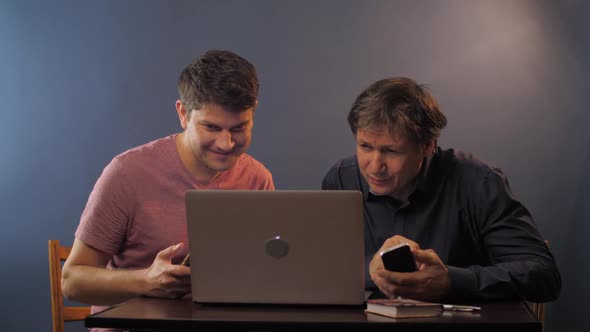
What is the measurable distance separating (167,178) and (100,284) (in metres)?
0.39

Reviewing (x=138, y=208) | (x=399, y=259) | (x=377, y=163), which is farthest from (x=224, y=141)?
(x=399, y=259)

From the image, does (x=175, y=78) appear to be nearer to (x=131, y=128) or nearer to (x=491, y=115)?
(x=131, y=128)

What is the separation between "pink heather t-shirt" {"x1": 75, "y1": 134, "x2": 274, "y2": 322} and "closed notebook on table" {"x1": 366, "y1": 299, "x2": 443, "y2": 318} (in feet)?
2.61

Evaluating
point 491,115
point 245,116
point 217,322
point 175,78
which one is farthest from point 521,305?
point 175,78

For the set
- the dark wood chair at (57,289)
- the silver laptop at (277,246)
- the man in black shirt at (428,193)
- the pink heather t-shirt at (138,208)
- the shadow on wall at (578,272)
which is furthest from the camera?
the shadow on wall at (578,272)

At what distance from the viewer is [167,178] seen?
2248 millimetres

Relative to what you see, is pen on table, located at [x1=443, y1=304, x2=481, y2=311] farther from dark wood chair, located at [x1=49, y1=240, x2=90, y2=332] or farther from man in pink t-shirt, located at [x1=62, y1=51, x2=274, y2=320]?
dark wood chair, located at [x1=49, y1=240, x2=90, y2=332]

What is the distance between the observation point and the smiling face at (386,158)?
6.97 ft

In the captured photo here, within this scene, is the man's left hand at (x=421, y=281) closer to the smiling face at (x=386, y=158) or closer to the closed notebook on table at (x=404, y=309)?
the closed notebook on table at (x=404, y=309)

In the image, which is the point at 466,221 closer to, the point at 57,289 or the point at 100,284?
the point at 100,284

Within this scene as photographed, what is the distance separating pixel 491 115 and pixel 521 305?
1.73 m

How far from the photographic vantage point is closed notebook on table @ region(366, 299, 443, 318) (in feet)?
5.02

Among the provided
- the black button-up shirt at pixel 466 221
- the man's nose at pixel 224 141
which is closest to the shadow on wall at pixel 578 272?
the black button-up shirt at pixel 466 221

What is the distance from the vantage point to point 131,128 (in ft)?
11.3
